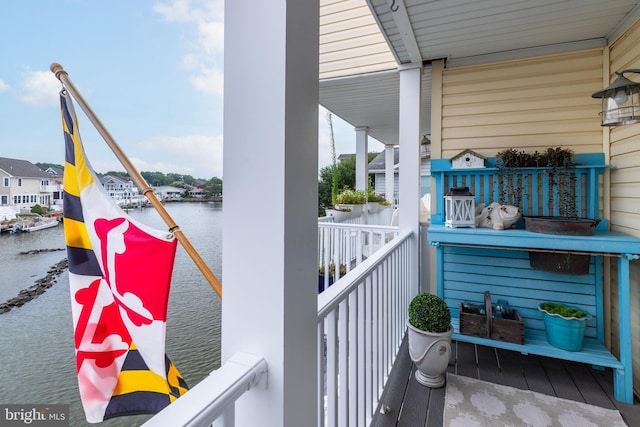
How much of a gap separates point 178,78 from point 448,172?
2.45 m

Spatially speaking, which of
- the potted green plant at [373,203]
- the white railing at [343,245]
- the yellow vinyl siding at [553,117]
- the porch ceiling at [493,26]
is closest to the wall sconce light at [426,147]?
the yellow vinyl siding at [553,117]

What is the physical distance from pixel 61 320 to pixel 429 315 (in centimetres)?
193

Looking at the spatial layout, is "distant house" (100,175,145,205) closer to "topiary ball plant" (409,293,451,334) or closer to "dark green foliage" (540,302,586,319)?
"topiary ball plant" (409,293,451,334)

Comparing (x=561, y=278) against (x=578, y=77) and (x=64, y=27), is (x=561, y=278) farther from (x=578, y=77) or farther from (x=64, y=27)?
(x=64, y=27)

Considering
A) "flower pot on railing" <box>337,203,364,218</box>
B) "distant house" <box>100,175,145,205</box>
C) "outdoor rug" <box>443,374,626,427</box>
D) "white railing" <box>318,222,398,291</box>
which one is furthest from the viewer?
"flower pot on railing" <box>337,203,364,218</box>

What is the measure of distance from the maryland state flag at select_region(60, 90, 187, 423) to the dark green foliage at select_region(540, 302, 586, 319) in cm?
258

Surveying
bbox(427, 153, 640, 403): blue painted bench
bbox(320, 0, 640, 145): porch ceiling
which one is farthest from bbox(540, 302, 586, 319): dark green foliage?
bbox(320, 0, 640, 145): porch ceiling

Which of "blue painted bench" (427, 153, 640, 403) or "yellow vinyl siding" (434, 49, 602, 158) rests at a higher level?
"yellow vinyl siding" (434, 49, 602, 158)

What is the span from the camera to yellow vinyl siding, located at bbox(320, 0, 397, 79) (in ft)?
11.0

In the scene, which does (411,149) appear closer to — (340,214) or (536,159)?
(536,159)

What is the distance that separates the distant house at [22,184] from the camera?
2.51 feet

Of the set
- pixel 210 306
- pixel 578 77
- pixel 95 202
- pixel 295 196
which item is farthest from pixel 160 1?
pixel 578 77

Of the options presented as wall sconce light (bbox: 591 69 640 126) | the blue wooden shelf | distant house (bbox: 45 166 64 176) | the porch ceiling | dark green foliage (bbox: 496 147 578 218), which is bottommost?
the blue wooden shelf

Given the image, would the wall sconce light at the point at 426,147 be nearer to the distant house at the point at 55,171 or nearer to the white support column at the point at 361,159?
the white support column at the point at 361,159
